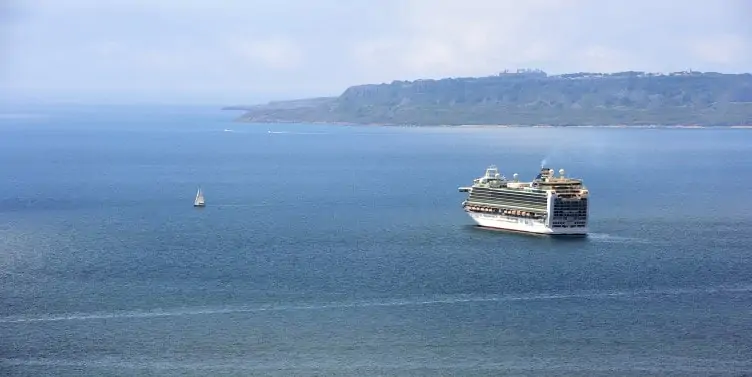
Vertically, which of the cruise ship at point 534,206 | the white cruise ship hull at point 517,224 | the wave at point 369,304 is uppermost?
the cruise ship at point 534,206

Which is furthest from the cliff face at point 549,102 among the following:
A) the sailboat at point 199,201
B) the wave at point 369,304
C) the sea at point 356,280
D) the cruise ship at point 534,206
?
the wave at point 369,304

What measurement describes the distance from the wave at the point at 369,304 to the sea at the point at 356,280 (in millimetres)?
96

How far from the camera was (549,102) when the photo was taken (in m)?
156

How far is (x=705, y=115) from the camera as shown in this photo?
142 meters

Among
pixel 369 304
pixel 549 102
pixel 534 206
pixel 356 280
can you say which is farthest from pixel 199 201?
pixel 549 102

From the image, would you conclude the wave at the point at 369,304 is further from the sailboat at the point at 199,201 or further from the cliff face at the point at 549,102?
the cliff face at the point at 549,102

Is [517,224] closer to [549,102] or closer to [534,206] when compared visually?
[534,206]

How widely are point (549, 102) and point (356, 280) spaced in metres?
128

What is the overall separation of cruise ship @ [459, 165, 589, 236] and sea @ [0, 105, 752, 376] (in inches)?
36.7

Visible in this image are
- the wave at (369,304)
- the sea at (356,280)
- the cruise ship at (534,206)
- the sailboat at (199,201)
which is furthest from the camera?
the sailboat at (199,201)

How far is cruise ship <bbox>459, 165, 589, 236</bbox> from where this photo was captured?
39.2 m

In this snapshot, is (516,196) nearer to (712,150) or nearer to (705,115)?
(712,150)

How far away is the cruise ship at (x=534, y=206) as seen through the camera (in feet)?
129

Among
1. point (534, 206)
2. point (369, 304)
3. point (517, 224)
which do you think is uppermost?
point (534, 206)
